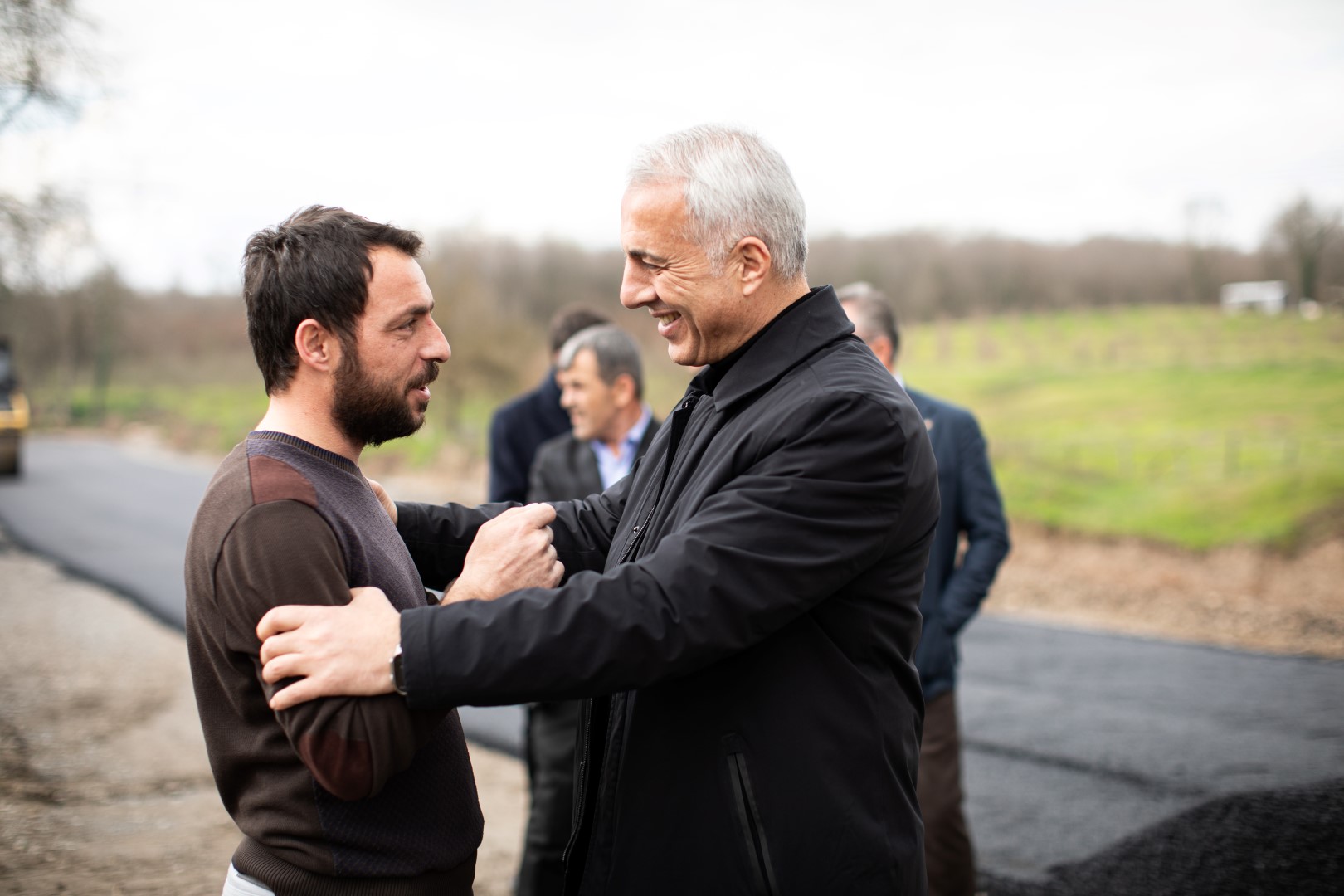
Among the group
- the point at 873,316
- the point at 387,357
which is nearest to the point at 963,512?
the point at 873,316

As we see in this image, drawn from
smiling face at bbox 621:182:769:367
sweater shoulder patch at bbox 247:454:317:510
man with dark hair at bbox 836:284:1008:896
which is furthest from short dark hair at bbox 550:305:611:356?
sweater shoulder patch at bbox 247:454:317:510

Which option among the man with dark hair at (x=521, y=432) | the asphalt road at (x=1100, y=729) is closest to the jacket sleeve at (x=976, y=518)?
the asphalt road at (x=1100, y=729)

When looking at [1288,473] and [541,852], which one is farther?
[1288,473]

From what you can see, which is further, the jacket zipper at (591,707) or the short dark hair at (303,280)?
the jacket zipper at (591,707)

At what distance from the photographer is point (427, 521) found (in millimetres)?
2697

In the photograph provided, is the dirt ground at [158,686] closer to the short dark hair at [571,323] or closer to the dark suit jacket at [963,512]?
the dark suit jacket at [963,512]

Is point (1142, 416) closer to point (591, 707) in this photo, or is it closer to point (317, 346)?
point (591, 707)

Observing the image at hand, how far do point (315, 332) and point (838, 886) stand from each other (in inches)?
59.8

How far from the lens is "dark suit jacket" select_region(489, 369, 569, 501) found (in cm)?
604

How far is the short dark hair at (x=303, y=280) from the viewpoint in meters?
2.14

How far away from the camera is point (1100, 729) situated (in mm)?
7285

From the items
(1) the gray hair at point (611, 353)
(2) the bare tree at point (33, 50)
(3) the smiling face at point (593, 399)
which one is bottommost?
(3) the smiling face at point (593, 399)

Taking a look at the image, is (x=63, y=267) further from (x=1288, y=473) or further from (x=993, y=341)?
(x=993, y=341)

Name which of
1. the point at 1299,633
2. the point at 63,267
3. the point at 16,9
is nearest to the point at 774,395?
the point at 16,9
